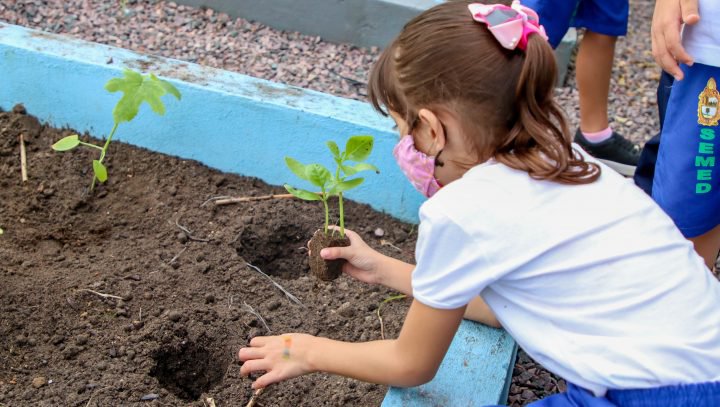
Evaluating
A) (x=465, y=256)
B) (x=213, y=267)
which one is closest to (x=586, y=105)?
(x=213, y=267)

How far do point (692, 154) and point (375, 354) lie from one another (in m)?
1.10

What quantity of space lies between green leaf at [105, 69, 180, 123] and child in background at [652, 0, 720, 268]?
1.47 metres

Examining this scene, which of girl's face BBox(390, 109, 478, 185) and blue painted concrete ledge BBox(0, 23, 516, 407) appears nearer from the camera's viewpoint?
girl's face BBox(390, 109, 478, 185)

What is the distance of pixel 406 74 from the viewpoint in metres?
1.66

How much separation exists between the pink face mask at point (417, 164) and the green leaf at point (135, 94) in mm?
1011

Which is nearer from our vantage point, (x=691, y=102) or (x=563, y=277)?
(x=563, y=277)

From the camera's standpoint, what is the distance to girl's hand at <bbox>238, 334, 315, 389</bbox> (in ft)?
6.04

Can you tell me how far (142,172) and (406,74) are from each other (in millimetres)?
1458

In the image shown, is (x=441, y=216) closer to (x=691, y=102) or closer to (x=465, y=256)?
(x=465, y=256)

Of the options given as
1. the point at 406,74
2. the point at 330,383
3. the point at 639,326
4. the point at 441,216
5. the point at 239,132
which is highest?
the point at 406,74

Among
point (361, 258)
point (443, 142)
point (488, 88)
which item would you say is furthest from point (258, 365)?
point (488, 88)

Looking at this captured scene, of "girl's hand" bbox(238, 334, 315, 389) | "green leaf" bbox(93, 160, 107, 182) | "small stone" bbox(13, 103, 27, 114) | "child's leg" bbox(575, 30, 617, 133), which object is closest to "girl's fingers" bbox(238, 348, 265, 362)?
"girl's hand" bbox(238, 334, 315, 389)

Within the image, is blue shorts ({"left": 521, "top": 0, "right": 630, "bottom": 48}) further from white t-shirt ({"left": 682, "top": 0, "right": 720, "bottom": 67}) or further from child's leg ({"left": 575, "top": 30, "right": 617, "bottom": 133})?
white t-shirt ({"left": 682, "top": 0, "right": 720, "bottom": 67})

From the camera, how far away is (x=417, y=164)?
1.79 metres
